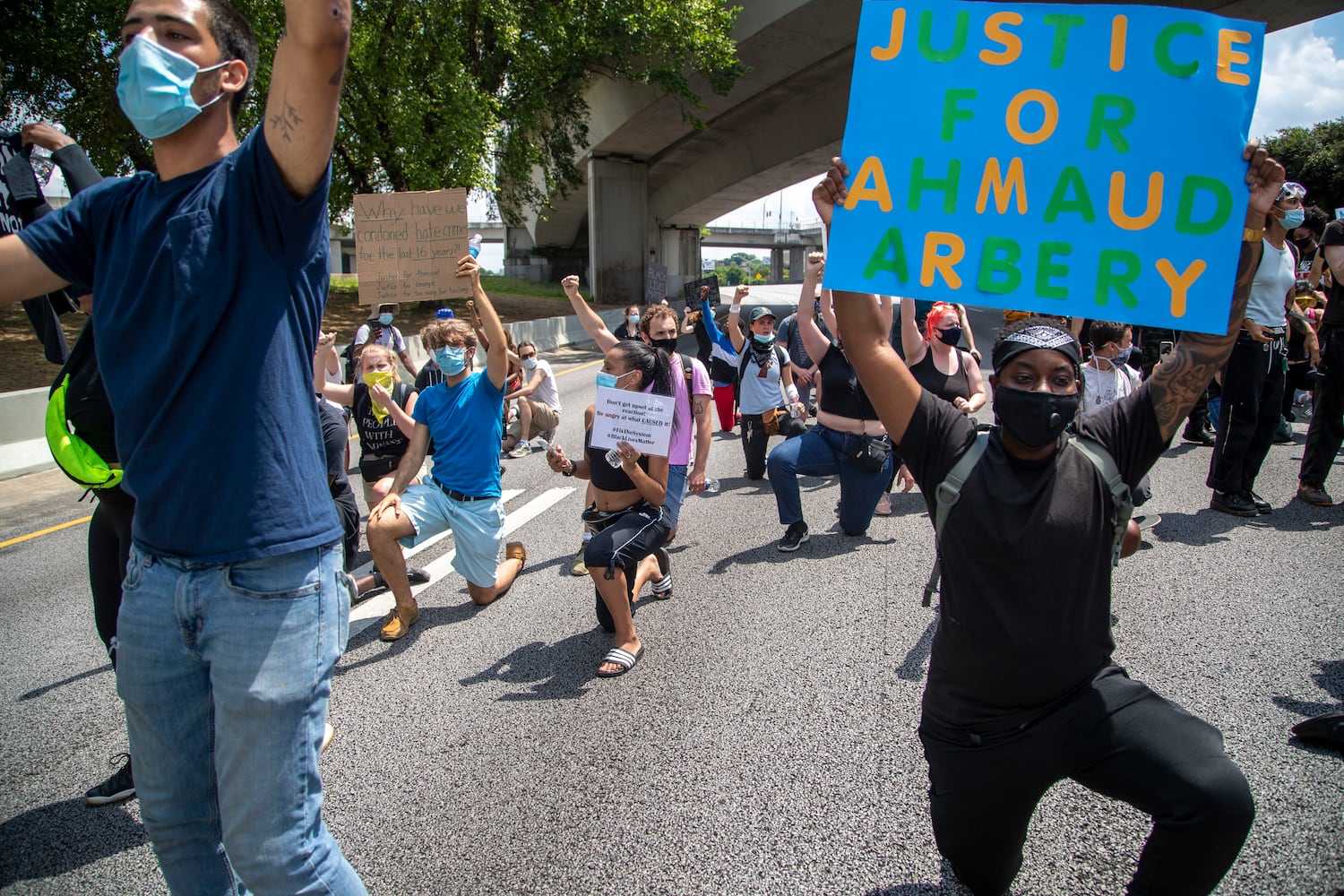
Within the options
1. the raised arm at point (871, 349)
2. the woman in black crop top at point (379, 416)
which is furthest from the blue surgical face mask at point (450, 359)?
the raised arm at point (871, 349)

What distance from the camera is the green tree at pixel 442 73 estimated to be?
59.1 feet

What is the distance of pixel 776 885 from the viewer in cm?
267

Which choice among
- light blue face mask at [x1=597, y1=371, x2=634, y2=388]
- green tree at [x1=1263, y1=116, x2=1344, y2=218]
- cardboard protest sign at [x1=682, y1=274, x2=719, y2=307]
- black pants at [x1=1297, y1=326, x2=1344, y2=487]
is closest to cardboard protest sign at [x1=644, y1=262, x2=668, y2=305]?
cardboard protest sign at [x1=682, y1=274, x2=719, y2=307]

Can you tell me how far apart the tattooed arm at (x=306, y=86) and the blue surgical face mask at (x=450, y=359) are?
3761mm

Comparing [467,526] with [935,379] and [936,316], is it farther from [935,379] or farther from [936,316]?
[936,316]

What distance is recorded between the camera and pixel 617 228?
3997 centimetres

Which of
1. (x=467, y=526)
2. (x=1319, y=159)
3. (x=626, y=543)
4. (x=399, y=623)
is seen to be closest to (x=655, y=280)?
(x=467, y=526)

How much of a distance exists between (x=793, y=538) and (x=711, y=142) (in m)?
39.8

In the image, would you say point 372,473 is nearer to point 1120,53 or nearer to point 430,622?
point 430,622

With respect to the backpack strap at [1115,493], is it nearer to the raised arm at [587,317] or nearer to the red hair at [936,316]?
the red hair at [936,316]

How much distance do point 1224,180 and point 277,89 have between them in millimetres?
2397

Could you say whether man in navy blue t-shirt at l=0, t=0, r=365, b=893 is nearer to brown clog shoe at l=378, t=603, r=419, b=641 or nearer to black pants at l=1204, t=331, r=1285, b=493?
brown clog shoe at l=378, t=603, r=419, b=641

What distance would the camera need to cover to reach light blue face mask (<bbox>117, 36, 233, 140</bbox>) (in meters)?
1.73

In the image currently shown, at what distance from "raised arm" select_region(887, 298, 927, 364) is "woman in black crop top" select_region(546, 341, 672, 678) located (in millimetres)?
1962
